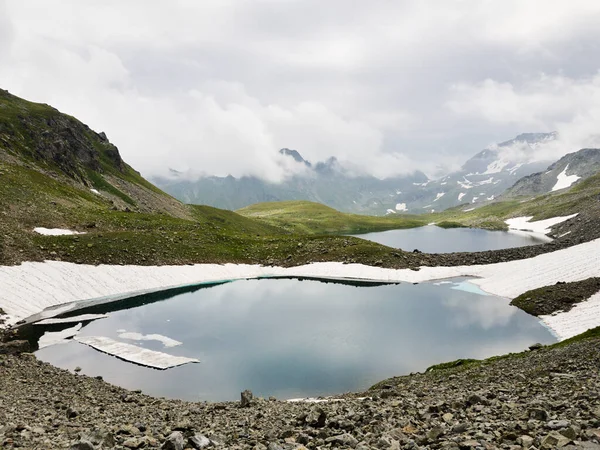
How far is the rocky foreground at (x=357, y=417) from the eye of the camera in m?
12.8

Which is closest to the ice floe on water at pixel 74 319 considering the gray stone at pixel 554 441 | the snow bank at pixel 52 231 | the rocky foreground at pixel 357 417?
the rocky foreground at pixel 357 417

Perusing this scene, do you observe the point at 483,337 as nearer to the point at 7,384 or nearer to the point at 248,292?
the point at 248,292

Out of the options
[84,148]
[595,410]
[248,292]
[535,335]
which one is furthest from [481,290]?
[84,148]

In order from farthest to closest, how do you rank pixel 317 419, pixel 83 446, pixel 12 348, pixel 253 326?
pixel 253 326 < pixel 12 348 < pixel 317 419 < pixel 83 446

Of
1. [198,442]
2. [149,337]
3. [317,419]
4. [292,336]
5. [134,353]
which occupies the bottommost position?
[134,353]

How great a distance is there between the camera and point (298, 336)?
49.7 metres

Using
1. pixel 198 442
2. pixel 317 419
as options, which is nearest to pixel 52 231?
pixel 198 442

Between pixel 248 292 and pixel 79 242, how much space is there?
109ft

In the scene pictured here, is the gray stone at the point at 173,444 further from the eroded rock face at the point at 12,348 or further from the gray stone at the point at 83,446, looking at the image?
the eroded rock face at the point at 12,348

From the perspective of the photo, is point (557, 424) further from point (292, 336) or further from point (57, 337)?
point (57, 337)

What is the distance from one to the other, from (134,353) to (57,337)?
36.7ft

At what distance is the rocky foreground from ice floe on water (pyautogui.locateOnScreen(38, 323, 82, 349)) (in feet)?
57.8

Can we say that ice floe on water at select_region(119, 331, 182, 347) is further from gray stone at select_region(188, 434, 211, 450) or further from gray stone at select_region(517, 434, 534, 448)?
gray stone at select_region(517, 434, 534, 448)

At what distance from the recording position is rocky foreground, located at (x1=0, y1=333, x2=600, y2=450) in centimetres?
1278
